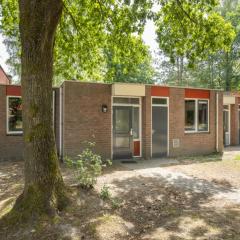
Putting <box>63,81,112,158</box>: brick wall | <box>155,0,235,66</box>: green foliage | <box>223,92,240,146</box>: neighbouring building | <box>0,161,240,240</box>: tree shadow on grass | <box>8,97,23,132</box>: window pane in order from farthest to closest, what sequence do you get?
<box>223,92,240,146</box>: neighbouring building, <box>8,97,23,132</box>: window pane, <box>63,81,112,158</box>: brick wall, <box>155,0,235,66</box>: green foliage, <box>0,161,240,240</box>: tree shadow on grass

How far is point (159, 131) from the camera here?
41.7 ft

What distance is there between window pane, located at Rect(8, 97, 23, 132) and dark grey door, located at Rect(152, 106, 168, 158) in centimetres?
595

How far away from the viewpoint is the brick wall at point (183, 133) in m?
12.9

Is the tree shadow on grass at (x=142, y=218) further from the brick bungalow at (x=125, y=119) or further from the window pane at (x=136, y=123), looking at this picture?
the window pane at (x=136, y=123)

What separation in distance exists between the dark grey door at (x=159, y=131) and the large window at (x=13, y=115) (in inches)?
234

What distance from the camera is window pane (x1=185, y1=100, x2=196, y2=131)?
1347 cm

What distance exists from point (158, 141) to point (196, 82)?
81.8 ft

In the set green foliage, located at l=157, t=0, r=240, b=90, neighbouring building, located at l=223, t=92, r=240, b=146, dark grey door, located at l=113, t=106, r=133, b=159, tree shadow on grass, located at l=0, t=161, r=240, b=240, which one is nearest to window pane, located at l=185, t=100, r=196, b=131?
dark grey door, located at l=113, t=106, r=133, b=159

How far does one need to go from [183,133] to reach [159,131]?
Answer: 1266mm

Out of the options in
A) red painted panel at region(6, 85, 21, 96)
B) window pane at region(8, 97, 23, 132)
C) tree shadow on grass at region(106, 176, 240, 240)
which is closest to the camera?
tree shadow on grass at region(106, 176, 240, 240)

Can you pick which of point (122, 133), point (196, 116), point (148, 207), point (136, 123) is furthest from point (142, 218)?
point (196, 116)

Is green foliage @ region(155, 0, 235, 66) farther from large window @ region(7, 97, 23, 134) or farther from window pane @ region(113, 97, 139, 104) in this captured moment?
large window @ region(7, 97, 23, 134)

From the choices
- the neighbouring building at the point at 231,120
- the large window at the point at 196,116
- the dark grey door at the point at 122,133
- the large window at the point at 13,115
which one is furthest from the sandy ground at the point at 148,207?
the neighbouring building at the point at 231,120

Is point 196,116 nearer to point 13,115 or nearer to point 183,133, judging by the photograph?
point 183,133
